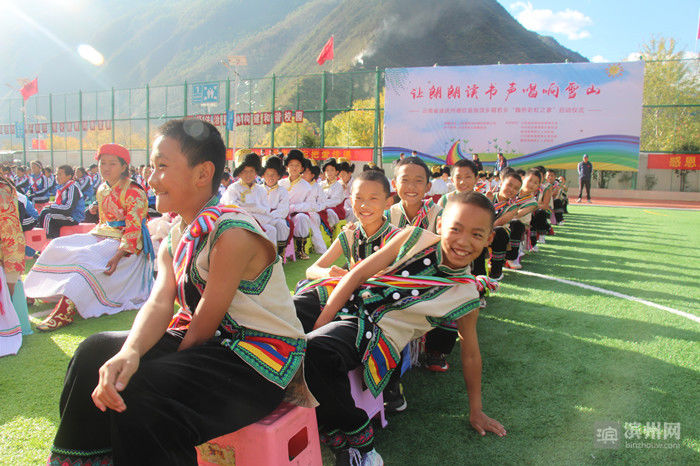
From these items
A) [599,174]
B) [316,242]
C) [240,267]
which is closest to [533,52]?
[599,174]

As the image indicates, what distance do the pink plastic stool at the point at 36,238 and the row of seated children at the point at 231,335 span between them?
5614 millimetres

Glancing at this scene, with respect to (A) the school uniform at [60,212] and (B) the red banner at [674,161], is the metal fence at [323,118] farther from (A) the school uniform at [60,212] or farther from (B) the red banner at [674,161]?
(A) the school uniform at [60,212]

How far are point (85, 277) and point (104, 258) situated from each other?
24cm

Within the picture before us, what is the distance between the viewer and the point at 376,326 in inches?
82.5

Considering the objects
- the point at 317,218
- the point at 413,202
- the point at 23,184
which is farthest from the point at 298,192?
the point at 23,184

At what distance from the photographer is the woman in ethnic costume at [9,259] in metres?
3.25

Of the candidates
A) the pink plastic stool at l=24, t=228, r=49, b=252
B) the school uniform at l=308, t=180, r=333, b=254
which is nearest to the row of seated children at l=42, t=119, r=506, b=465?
the school uniform at l=308, t=180, r=333, b=254

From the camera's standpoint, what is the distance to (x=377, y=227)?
2727 millimetres

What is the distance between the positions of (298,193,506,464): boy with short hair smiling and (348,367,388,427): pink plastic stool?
7cm

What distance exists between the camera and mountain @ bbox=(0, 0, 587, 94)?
258 ft

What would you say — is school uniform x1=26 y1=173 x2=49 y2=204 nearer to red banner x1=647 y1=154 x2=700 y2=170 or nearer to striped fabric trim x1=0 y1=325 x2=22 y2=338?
striped fabric trim x1=0 y1=325 x2=22 y2=338

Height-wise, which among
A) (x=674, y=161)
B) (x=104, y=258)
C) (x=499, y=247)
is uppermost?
(x=674, y=161)

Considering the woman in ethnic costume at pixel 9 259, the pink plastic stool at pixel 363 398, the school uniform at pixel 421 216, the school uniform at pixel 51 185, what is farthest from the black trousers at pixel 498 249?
the school uniform at pixel 51 185

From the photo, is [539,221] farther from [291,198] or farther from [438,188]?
[291,198]
